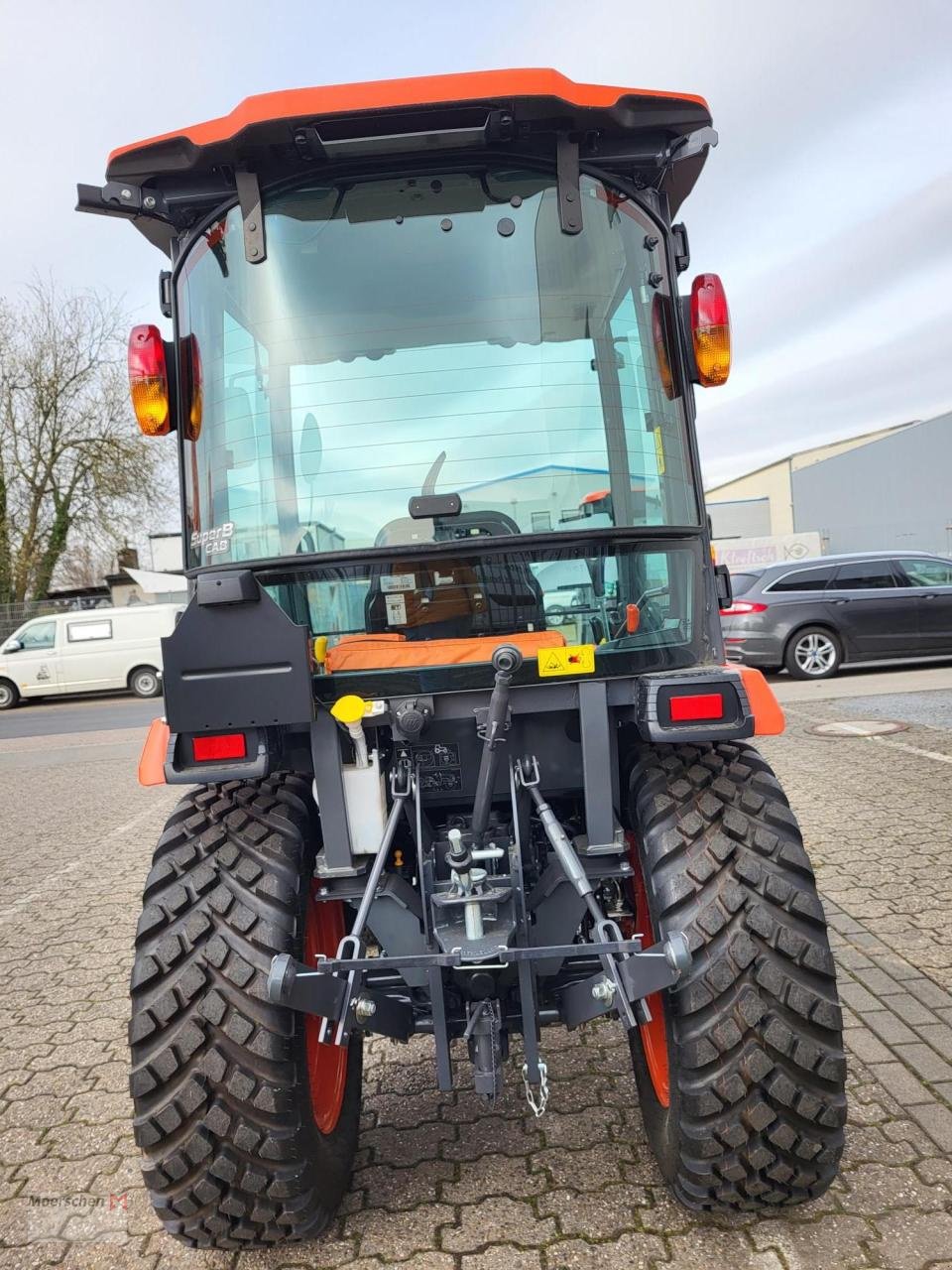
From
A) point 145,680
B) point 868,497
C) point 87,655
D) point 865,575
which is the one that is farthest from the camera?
point 868,497

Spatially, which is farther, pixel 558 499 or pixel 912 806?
pixel 912 806

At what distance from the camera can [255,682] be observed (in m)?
2.09

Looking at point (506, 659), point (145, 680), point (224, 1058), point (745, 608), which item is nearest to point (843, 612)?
point (745, 608)

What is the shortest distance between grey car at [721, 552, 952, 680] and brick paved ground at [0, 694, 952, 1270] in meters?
7.17

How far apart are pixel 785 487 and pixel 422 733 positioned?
163ft

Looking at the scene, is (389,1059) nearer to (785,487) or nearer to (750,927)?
(750,927)

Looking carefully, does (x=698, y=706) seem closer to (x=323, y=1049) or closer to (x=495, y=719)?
(x=495, y=719)

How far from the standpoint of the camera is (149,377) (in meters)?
2.40

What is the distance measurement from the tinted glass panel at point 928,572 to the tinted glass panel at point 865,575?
0.25 metres

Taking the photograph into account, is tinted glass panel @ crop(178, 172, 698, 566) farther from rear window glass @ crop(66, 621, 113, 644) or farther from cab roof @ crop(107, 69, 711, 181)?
rear window glass @ crop(66, 621, 113, 644)

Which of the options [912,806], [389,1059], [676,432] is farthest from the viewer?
[912,806]

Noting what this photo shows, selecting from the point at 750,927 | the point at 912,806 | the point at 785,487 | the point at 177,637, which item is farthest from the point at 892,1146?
the point at 785,487

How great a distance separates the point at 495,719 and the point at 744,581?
35.0 feet

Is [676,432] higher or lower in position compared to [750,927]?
higher
